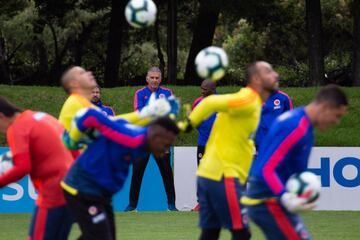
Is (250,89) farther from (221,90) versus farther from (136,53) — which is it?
(136,53)

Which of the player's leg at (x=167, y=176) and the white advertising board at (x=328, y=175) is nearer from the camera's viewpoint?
the player's leg at (x=167, y=176)

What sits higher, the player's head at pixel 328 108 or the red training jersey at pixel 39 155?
the player's head at pixel 328 108

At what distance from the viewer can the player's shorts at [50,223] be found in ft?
24.9

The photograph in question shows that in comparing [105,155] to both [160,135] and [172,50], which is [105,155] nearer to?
[160,135]

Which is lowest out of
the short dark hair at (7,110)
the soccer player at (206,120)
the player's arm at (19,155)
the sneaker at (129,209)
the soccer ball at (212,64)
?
the sneaker at (129,209)

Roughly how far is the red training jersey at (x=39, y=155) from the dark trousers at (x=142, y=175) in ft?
26.5

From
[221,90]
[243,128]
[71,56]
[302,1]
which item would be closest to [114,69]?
[221,90]

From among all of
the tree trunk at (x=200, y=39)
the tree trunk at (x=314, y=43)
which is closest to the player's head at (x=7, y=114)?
Result: the tree trunk at (x=314, y=43)

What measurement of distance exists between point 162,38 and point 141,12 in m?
36.6

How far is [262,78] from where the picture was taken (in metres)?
8.41

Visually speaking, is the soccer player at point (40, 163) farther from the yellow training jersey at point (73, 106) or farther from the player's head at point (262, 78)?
the player's head at point (262, 78)

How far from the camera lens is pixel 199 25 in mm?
29672

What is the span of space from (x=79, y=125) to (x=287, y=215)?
5.86 feet

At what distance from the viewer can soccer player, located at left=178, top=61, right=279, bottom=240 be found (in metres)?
8.38
